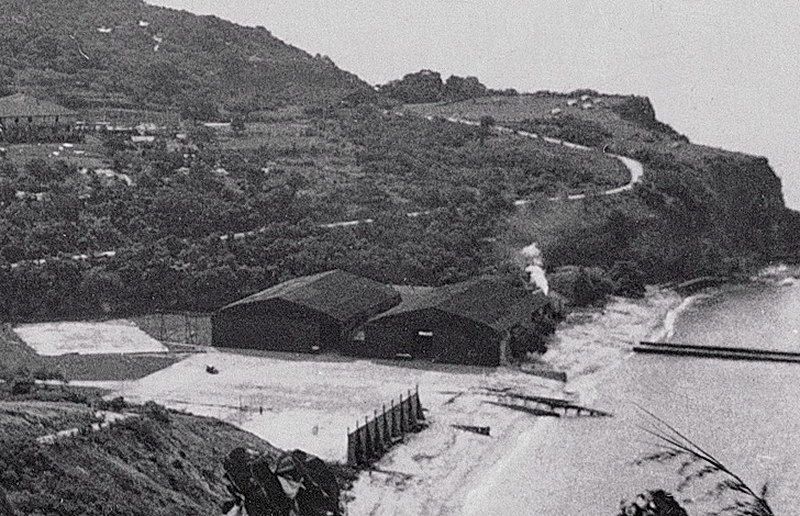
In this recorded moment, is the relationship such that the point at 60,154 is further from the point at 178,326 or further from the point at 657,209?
the point at 657,209

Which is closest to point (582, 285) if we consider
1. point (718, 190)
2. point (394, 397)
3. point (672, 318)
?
point (672, 318)

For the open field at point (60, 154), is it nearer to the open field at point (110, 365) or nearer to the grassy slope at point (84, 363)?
the grassy slope at point (84, 363)

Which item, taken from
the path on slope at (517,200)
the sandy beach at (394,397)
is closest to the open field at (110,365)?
the sandy beach at (394,397)

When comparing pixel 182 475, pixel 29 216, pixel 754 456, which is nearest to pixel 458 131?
pixel 29 216

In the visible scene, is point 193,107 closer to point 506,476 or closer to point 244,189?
point 244,189

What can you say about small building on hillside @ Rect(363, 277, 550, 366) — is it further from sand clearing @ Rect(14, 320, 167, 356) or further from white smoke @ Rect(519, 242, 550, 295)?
white smoke @ Rect(519, 242, 550, 295)

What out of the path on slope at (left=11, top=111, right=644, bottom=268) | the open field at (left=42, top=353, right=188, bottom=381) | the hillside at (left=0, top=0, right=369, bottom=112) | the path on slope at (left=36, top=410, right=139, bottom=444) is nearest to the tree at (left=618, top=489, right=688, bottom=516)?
the path on slope at (left=36, top=410, right=139, bottom=444)
